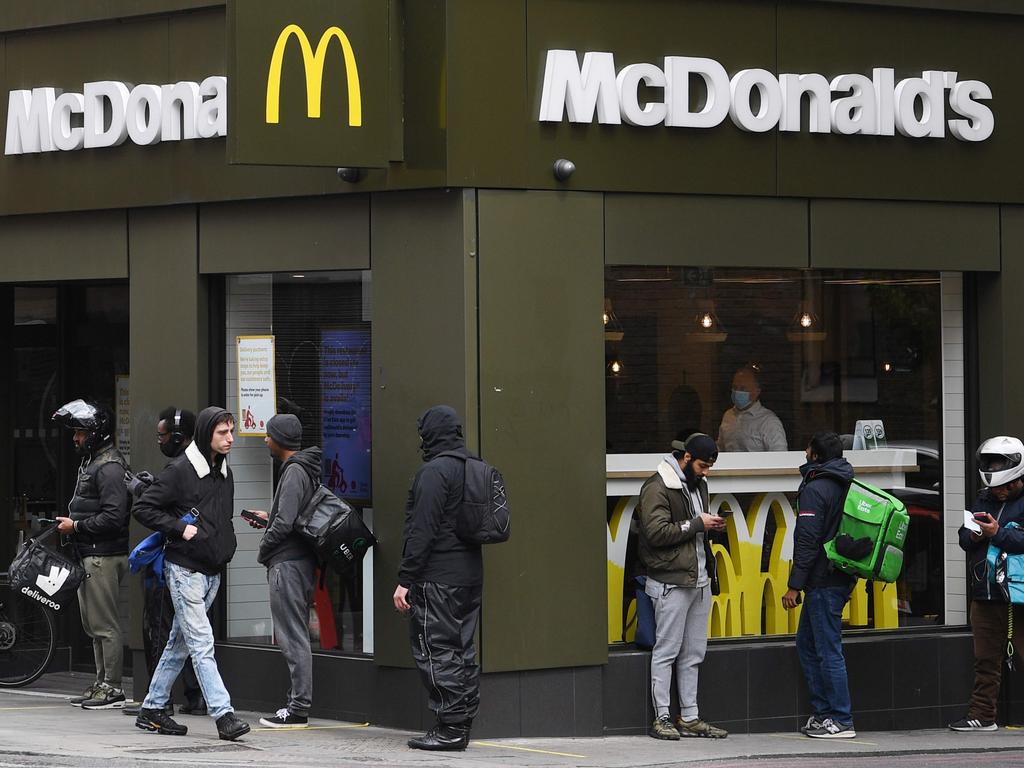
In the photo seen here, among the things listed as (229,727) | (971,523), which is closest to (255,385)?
(229,727)

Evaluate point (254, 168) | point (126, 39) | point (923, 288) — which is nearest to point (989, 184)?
point (923, 288)

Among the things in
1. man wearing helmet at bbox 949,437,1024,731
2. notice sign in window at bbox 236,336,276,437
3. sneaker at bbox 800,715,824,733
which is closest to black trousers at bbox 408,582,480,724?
notice sign in window at bbox 236,336,276,437

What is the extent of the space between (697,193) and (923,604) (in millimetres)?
3470

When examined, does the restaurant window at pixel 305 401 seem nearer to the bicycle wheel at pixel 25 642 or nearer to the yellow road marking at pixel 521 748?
the yellow road marking at pixel 521 748

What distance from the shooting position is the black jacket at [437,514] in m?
9.09

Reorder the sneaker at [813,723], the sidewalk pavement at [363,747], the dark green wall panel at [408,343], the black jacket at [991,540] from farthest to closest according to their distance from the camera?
the sneaker at [813,723] → the black jacket at [991,540] → the dark green wall panel at [408,343] → the sidewalk pavement at [363,747]

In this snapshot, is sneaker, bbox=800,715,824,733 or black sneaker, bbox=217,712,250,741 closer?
black sneaker, bbox=217,712,250,741

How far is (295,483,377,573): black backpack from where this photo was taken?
32.0 ft

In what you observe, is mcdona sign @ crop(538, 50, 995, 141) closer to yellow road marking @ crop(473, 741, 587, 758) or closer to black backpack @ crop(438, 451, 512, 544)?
black backpack @ crop(438, 451, 512, 544)

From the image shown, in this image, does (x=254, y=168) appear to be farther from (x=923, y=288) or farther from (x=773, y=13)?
(x=923, y=288)

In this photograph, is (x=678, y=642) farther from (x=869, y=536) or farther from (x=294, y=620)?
(x=294, y=620)

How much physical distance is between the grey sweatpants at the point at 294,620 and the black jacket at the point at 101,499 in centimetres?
130

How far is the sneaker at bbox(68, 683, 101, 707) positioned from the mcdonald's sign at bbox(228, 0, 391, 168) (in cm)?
396

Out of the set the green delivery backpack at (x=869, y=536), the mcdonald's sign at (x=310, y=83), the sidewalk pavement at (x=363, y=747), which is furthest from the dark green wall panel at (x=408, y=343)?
the green delivery backpack at (x=869, y=536)
